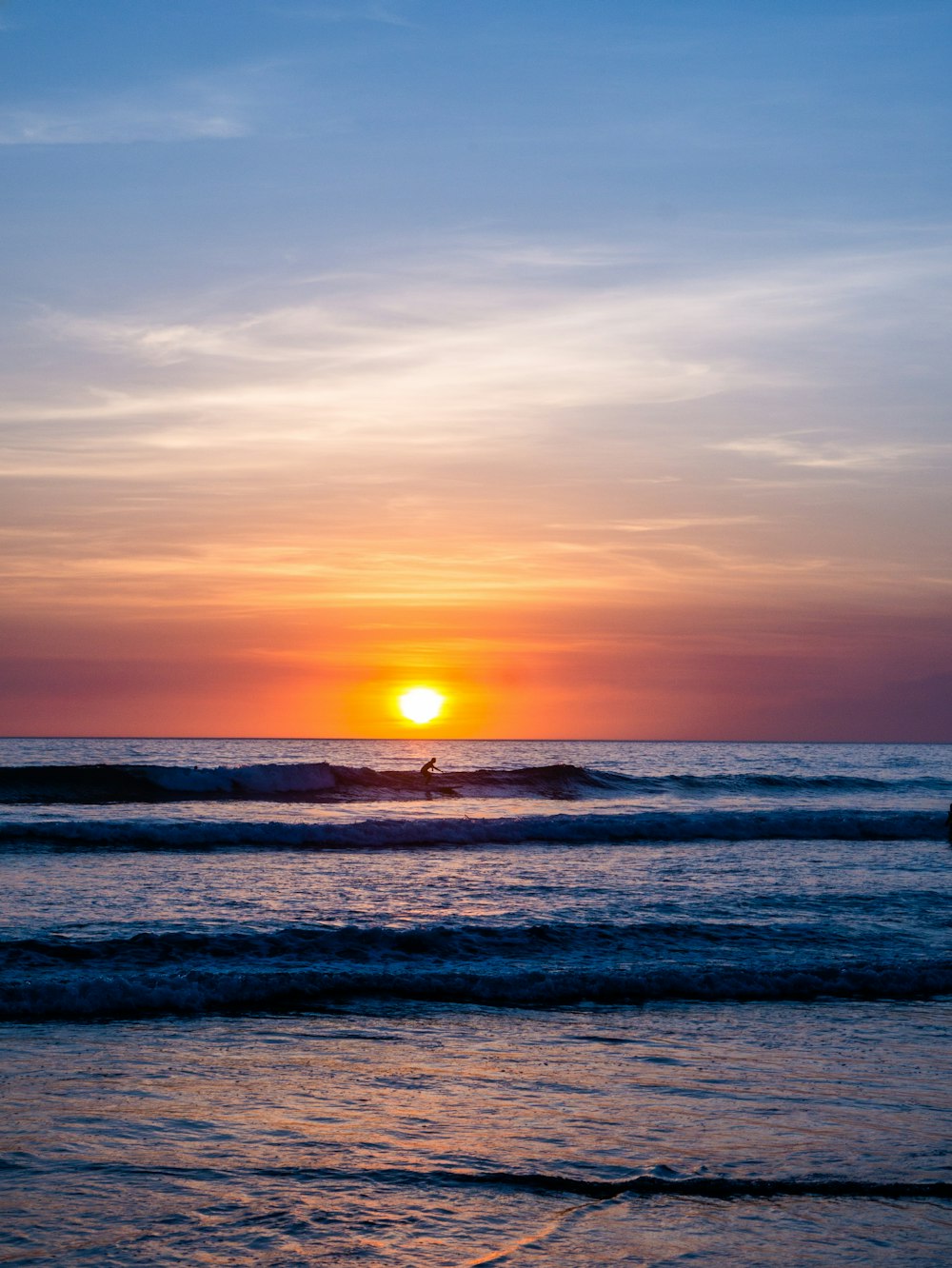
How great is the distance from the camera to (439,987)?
1117 centimetres

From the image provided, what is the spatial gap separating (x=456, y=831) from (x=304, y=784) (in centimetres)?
1992

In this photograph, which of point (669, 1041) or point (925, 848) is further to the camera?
point (925, 848)

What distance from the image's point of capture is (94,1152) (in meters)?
6.27

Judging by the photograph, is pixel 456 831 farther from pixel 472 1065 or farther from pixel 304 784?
pixel 472 1065

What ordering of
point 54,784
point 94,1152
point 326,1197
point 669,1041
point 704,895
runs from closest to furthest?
point 326,1197 → point 94,1152 → point 669,1041 → point 704,895 → point 54,784

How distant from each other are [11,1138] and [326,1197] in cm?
206

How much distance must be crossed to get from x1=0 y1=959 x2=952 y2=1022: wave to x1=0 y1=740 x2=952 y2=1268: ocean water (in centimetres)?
4

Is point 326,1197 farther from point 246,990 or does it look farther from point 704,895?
point 704,895

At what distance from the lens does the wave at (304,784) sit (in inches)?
1753

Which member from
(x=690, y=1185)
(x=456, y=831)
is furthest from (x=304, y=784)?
(x=690, y=1185)

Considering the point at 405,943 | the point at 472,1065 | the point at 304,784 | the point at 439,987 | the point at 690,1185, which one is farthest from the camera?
the point at 304,784

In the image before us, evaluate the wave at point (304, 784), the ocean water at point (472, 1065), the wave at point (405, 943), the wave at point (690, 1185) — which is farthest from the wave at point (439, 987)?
the wave at point (304, 784)

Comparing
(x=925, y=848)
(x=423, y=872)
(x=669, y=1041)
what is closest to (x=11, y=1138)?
(x=669, y=1041)

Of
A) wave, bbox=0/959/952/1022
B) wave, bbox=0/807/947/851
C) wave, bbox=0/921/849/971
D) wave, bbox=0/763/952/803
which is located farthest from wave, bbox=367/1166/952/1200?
wave, bbox=0/763/952/803
